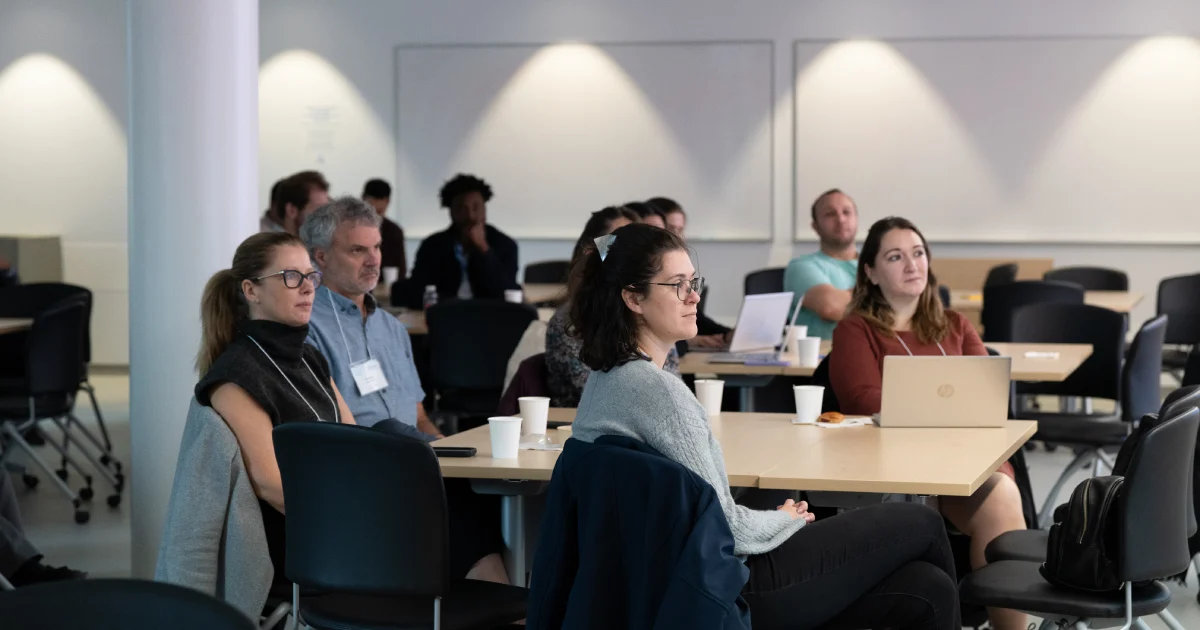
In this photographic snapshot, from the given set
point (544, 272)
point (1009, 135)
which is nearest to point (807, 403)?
point (544, 272)

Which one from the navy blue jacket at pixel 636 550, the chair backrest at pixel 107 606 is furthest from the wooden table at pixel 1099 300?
the chair backrest at pixel 107 606

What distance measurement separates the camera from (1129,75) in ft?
32.7

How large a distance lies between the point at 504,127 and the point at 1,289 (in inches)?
178

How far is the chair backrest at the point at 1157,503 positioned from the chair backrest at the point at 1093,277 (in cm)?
594

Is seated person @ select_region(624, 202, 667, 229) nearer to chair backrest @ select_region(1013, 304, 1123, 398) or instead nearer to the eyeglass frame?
chair backrest @ select_region(1013, 304, 1123, 398)

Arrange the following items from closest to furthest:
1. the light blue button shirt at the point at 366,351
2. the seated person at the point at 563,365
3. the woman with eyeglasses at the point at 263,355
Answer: the woman with eyeglasses at the point at 263,355 < the light blue button shirt at the point at 366,351 < the seated person at the point at 563,365

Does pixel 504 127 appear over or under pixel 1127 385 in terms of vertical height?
over

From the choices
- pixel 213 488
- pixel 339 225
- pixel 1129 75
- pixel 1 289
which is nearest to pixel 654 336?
pixel 213 488

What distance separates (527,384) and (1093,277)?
568 centimetres

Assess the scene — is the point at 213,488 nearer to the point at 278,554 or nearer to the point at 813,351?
the point at 278,554

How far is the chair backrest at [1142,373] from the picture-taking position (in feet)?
17.5

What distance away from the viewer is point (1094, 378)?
5992 mm

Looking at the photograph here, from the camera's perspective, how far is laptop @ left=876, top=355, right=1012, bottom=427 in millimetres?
3662

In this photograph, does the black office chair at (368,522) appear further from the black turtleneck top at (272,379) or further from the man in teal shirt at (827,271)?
the man in teal shirt at (827,271)
